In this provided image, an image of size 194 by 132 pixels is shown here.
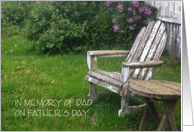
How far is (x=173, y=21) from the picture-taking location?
5078mm

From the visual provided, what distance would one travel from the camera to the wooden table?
2287 millimetres

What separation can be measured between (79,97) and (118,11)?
2773mm

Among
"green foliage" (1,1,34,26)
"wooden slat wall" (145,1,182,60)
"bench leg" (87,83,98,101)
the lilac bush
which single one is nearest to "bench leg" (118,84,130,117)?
"bench leg" (87,83,98,101)

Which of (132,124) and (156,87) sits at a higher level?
(156,87)

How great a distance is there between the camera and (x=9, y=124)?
9.43 feet

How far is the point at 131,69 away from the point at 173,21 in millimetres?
2181

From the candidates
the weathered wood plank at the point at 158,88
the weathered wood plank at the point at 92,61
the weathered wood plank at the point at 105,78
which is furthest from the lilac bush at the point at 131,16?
the weathered wood plank at the point at 158,88

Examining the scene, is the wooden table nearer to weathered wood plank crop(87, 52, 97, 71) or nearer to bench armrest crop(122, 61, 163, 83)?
bench armrest crop(122, 61, 163, 83)

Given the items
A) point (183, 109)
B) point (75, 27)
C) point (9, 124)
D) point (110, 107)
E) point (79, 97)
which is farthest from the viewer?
point (75, 27)

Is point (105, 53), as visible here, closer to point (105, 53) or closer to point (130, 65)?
point (105, 53)

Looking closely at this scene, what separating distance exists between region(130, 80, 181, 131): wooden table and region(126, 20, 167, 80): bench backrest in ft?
1.92

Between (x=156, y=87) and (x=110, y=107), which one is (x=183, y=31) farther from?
(x=110, y=107)

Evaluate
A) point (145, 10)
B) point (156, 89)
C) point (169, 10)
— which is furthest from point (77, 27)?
point (156, 89)

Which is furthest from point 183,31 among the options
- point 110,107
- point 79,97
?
point 79,97
